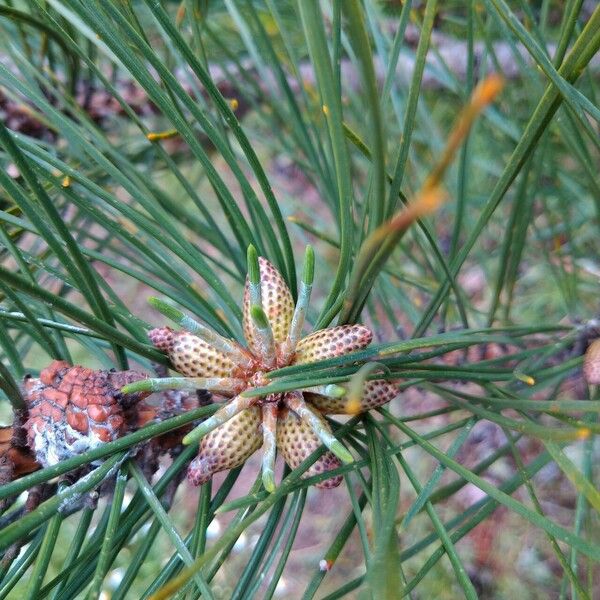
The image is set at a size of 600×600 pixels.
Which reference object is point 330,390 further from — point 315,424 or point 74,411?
point 74,411

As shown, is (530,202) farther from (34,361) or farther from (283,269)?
(34,361)

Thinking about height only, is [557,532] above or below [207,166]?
below

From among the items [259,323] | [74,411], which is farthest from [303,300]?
[74,411]

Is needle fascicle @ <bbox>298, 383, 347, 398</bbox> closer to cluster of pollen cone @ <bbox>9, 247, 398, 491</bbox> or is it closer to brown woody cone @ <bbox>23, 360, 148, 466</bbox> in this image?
cluster of pollen cone @ <bbox>9, 247, 398, 491</bbox>

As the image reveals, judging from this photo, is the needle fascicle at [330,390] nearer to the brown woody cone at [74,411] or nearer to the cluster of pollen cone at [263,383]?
the cluster of pollen cone at [263,383]

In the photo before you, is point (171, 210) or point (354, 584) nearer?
point (354, 584)

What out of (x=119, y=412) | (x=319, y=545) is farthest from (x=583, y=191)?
(x=319, y=545)

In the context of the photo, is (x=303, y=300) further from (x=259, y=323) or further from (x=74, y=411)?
(x=74, y=411)
